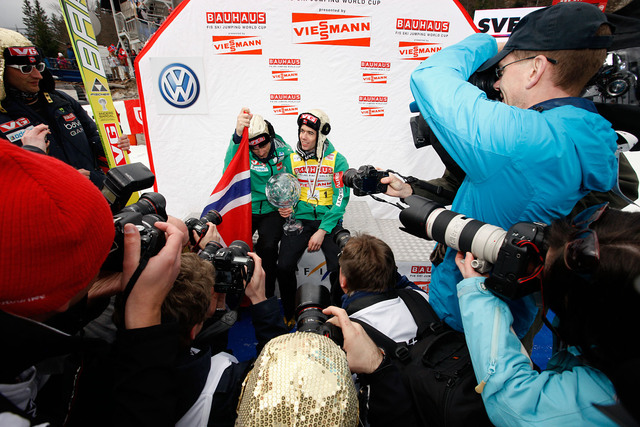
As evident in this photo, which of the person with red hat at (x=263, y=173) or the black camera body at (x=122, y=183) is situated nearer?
the black camera body at (x=122, y=183)

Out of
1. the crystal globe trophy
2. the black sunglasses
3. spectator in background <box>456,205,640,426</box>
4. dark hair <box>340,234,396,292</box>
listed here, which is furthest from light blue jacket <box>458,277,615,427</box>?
the black sunglasses

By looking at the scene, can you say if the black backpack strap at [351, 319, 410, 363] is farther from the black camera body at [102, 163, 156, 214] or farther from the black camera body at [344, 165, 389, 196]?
the black camera body at [102, 163, 156, 214]

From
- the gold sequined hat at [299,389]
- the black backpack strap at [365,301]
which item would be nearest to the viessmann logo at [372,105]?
the black backpack strap at [365,301]

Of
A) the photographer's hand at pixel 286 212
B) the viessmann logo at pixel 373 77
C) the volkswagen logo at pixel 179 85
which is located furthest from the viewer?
the viessmann logo at pixel 373 77

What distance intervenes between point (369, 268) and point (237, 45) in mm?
3274

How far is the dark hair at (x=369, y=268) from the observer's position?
1364 mm

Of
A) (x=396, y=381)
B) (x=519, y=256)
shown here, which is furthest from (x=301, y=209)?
(x=519, y=256)

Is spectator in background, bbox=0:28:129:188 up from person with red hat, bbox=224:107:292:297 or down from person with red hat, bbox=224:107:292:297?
up

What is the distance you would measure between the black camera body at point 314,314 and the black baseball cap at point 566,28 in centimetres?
104

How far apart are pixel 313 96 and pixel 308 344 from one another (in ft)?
11.7

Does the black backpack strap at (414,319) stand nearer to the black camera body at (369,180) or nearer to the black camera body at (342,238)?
the black camera body at (369,180)

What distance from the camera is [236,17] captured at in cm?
330

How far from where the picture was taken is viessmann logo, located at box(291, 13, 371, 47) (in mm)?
3389

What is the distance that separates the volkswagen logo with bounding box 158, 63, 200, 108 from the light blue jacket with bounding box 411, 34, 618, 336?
326cm
